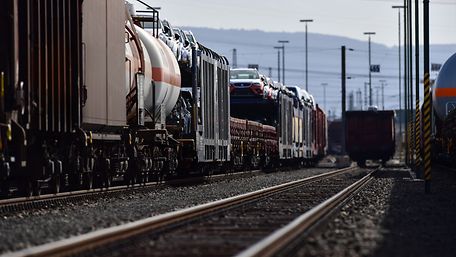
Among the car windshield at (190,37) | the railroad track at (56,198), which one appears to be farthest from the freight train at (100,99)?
the car windshield at (190,37)

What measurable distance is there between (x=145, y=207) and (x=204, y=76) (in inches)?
458

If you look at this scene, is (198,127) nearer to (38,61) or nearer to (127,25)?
(127,25)

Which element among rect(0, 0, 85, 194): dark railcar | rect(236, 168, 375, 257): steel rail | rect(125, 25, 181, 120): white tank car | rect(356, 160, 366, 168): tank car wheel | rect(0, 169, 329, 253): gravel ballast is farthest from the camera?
rect(356, 160, 366, 168): tank car wheel

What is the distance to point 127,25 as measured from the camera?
858 inches

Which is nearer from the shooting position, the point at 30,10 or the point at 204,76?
the point at 30,10

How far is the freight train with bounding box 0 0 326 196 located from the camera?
15125 mm

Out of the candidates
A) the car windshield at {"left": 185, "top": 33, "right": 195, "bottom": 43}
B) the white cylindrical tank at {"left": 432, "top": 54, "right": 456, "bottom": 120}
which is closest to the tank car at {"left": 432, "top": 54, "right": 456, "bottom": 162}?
the white cylindrical tank at {"left": 432, "top": 54, "right": 456, "bottom": 120}

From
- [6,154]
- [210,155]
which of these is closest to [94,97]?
[6,154]

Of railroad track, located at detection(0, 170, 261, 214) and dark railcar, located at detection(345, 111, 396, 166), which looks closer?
railroad track, located at detection(0, 170, 261, 214)

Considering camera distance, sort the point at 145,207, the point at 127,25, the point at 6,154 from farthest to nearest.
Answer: the point at 127,25
the point at 145,207
the point at 6,154

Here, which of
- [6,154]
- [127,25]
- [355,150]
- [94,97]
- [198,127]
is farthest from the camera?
[355,150]

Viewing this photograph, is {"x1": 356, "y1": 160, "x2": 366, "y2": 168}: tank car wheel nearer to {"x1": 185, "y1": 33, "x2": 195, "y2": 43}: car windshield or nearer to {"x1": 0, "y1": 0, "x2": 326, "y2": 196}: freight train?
{"x1": 0, "y1": 0, "x2": 326, "y2": 196}: freight train

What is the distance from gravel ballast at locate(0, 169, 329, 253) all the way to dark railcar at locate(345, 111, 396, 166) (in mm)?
37289

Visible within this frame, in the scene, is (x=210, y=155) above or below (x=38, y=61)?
below
